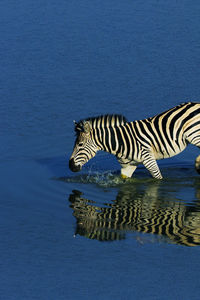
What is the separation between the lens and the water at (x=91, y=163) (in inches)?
361

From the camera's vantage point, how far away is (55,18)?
23.0 metres

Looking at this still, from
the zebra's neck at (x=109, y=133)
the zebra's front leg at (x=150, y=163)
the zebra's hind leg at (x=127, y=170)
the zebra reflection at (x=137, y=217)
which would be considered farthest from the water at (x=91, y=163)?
the zebra's neck at (x=109, y=133)

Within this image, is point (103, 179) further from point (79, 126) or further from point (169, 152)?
point (169, 152)

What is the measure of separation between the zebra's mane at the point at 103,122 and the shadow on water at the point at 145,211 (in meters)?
1.01

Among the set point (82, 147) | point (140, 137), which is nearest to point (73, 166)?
point (82, 147)

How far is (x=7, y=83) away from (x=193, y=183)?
746cm

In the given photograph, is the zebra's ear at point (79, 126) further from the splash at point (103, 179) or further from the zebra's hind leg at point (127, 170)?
the zebra's hind leg at point (127, 170)

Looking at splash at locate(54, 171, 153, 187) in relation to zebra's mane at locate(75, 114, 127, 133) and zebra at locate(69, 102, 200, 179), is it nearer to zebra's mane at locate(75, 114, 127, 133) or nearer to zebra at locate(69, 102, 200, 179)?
zebra at locate(69, 102, 200, 179)

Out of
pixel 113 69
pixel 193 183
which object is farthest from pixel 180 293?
pixel 113 69

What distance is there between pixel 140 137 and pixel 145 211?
2018mm

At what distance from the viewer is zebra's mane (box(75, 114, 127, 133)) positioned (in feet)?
43.5

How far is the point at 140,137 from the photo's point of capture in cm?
1320

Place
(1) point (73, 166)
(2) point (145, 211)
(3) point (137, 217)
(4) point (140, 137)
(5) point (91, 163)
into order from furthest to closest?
1. (5) point (91, 163)
2. (1) point (73, 166)
3. (4) point (140, 137)
4. (2) point (145, 211)
5. (3) point (137, 217)

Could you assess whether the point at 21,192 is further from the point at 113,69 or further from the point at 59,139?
the point at 113,69
